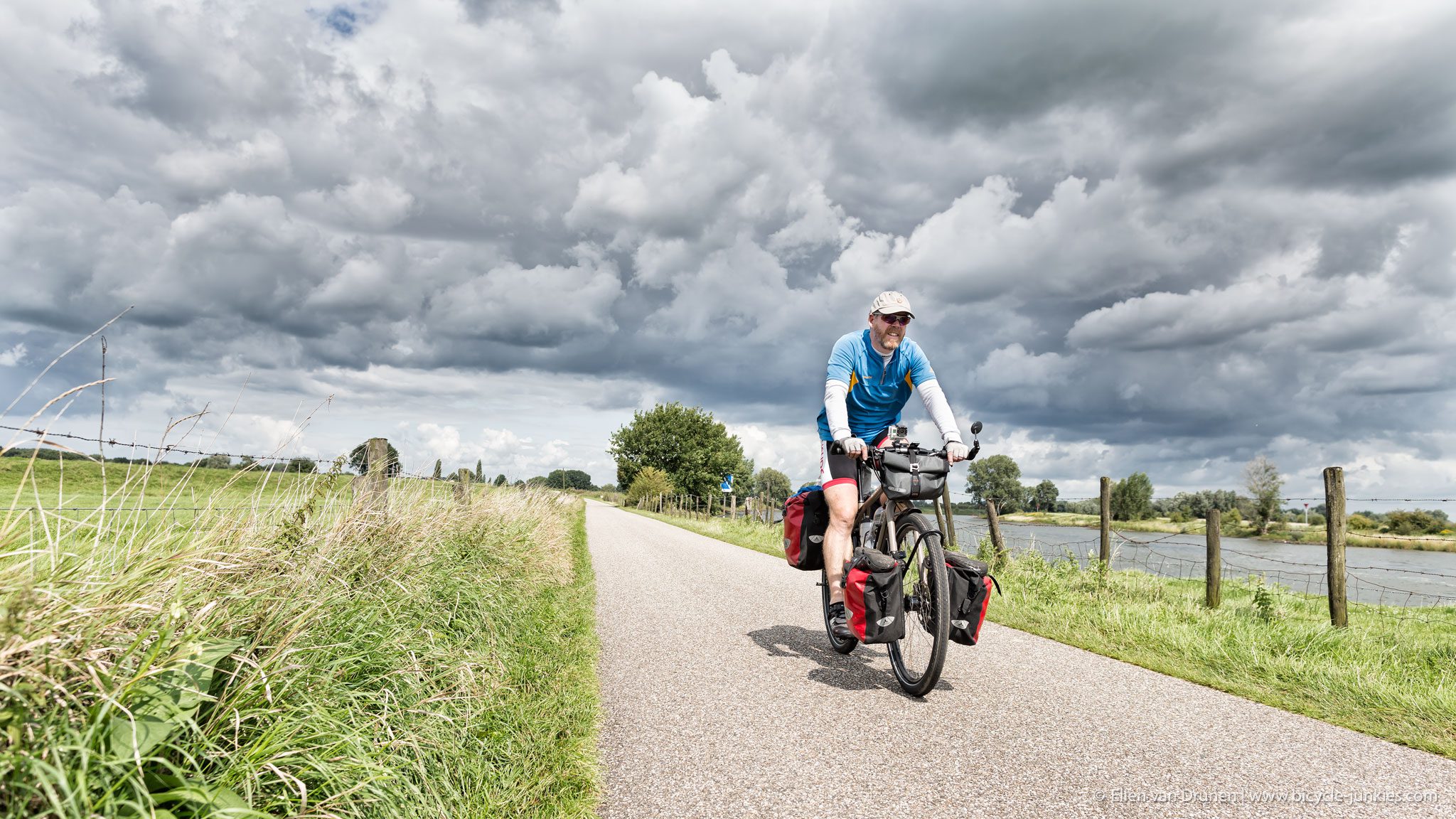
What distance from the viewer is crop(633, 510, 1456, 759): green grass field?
392 cm

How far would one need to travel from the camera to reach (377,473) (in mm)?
6410

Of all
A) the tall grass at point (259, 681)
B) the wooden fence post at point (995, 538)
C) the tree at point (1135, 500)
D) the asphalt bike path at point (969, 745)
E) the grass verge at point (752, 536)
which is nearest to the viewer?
the tall grass at point (259, 681)

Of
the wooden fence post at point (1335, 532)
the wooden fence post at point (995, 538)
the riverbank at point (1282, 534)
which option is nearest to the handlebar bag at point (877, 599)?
the wooden fence post at point (1335, 532)

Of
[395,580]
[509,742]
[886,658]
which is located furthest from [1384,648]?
[395,580]

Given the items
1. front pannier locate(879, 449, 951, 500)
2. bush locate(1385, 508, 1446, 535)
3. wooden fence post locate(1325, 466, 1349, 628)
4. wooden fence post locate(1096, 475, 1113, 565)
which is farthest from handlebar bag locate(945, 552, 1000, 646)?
bush locate(1385, 508, 1446, 535)

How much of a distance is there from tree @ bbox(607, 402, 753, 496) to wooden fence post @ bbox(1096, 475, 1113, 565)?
58975 millimetres

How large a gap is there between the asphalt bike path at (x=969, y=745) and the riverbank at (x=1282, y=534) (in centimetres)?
2022

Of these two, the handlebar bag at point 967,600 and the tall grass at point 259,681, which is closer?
the tall grass at point 259,681

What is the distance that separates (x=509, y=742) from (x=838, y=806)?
1390mm

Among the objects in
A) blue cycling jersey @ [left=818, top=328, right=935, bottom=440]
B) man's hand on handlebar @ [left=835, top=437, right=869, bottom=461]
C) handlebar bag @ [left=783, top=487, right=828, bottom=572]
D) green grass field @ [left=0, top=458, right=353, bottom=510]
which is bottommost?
handlebar bag @ [left=783, top=487, right=828, bottom=572]

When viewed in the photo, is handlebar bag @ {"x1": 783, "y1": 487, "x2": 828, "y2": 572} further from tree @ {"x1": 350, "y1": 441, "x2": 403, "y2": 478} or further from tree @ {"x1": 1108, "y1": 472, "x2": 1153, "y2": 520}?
tree @ {"x1": 1108, "y1": 472, "x2": 1153, "y2": 520}

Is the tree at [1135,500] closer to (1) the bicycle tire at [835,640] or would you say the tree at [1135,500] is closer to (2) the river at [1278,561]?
(2) the river at [1278,561]

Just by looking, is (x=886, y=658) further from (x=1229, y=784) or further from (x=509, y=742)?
(x=509, y=742)

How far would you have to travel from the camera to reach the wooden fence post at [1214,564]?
8883mm
